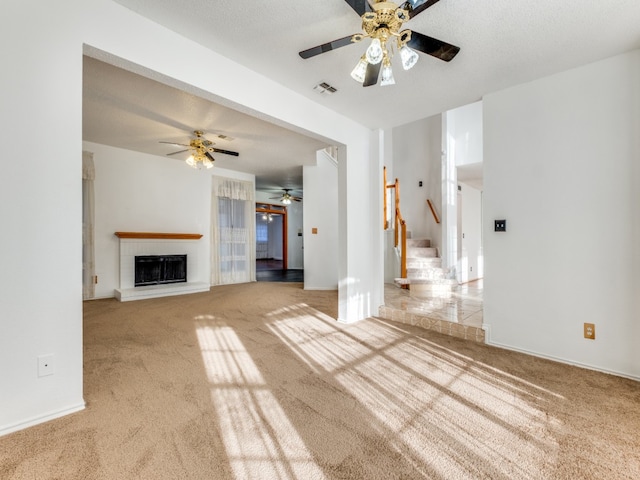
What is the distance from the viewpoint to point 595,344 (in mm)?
2508

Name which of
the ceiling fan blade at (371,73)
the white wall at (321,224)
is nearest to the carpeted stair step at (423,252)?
the white wall at (321,224)

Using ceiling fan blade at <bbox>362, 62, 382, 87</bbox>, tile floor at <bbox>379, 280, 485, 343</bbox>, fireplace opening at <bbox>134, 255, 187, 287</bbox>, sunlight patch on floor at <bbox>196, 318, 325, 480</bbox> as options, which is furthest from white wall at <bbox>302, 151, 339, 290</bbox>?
ceiling fan blade at <bbox>362, 62, 382, 87</bbox>

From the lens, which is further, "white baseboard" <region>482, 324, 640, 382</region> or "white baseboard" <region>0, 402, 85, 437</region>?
"white baseboard" <region>482, 324, 640, 382</region>

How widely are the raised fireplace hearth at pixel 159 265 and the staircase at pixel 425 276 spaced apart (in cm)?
421

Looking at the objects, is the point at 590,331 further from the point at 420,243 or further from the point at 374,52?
the point at 420,243

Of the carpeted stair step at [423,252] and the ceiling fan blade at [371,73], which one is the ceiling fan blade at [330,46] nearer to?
the ceiling fan blade at [371,73]

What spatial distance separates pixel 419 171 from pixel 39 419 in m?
6.70

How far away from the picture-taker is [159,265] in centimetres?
597

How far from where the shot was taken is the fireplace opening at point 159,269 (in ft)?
18.7

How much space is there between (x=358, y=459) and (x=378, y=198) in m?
3.12

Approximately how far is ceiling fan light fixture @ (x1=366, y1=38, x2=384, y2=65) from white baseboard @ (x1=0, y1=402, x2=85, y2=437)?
2.83 metres

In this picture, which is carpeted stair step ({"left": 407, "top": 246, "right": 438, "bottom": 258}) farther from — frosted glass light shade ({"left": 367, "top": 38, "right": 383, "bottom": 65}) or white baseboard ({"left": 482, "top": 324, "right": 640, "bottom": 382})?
frosted glass light shade ({"left": 367, "top": 38, "right": 383, "bottom": 65})

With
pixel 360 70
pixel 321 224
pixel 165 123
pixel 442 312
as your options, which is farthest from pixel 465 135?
pixel 165 123

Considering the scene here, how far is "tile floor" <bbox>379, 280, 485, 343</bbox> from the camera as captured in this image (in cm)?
325
